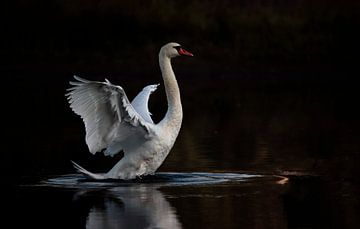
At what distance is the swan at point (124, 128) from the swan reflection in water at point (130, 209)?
0.71 meters

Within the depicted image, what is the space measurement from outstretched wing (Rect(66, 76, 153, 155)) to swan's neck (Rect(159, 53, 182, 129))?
0.25m

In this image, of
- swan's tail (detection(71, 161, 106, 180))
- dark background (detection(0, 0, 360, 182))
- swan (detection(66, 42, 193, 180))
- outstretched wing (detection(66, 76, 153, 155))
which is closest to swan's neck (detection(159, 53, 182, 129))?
swan (detection(66, 42, 193, 180))

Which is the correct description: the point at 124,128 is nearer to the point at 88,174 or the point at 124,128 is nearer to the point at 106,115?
the point at 106,115

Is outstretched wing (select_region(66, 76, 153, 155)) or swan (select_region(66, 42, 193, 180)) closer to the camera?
outstretched wing (select_region(66, 76, 153, 155))

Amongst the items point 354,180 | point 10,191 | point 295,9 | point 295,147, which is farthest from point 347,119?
point 295,9

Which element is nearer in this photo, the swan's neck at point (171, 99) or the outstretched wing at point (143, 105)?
the swan's neck at point (171, 99)

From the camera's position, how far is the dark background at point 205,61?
77.2 ft

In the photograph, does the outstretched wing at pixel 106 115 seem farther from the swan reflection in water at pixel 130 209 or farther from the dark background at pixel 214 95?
the dark background at pixel 214 95

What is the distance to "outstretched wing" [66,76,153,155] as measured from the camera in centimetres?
1493

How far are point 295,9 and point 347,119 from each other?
1513 centimetres

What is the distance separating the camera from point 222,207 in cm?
1327

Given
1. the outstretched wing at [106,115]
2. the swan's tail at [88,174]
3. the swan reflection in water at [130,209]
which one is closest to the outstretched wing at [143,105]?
the outstretched wing at [106,115]

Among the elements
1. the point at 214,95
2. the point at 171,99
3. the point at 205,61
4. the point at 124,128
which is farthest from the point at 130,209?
the point at 205,61

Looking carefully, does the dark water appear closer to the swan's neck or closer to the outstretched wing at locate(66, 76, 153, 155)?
the outstretched wing at locate(66, 76, 153, 155)
